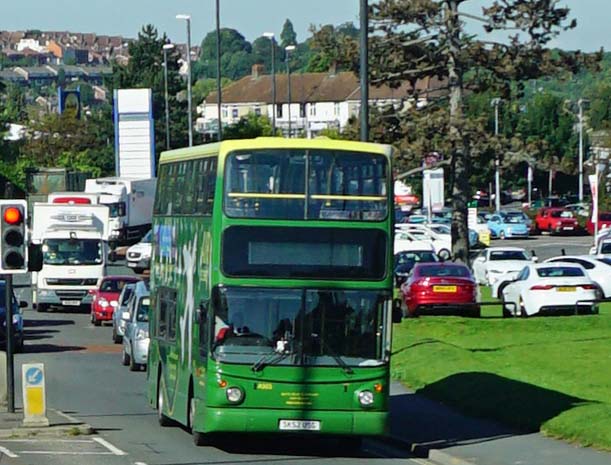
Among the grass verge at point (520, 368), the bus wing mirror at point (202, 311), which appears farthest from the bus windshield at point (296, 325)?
the grass verge at point (520, 368)

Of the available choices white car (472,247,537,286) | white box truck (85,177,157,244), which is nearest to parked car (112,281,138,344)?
white car (472,247,537,286)

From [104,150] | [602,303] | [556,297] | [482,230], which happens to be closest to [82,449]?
[556,297]

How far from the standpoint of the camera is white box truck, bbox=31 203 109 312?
4931 cm

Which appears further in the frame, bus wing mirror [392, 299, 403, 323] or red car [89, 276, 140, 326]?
red car [89, 276, 140, 326]

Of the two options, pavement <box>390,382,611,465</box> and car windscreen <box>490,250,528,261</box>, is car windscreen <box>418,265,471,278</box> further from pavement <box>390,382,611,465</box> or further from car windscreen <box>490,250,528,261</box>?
pavement <box>390,382,611,465</box>

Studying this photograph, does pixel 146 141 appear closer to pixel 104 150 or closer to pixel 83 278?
pixel 104 150

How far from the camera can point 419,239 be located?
218ft

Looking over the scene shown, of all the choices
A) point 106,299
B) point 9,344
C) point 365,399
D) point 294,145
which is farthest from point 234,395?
point 106,299

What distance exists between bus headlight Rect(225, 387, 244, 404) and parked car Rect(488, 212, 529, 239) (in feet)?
220

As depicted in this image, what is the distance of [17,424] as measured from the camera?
21484 mm

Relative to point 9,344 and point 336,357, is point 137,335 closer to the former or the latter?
point 9,344

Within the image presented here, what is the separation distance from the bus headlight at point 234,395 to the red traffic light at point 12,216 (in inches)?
197

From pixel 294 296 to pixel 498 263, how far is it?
34.2 m

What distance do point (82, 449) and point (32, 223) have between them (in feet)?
106
